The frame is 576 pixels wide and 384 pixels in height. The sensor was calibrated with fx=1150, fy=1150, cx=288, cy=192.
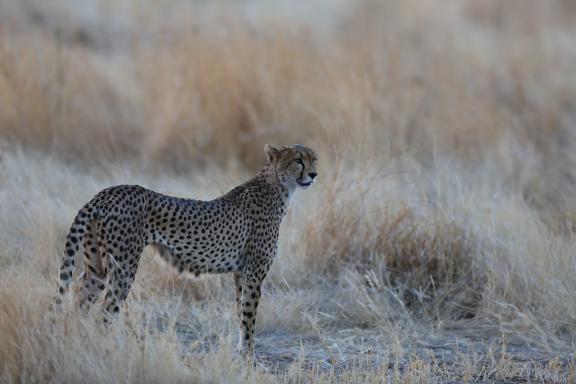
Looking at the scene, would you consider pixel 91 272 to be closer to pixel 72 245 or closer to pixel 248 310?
pixel 72 245

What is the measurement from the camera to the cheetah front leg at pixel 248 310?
15.9ft

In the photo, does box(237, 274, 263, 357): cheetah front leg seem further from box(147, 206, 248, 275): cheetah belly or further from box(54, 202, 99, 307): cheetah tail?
box(54, 202, 99, 307): cheetah tail

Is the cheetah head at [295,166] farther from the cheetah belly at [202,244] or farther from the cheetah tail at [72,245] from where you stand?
the cheetah tail at [72,245]

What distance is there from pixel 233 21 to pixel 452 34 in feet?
10.5

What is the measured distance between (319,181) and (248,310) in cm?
182

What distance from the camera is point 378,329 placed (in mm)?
5551

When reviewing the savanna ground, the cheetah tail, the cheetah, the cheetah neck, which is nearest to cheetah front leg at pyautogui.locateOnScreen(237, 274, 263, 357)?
the cheetah

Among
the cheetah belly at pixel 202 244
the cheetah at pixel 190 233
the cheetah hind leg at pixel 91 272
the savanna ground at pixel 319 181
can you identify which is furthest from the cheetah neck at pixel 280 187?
the cheetah hind leg at pixel 91 272

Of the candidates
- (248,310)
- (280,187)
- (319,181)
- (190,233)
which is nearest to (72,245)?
(190,233)

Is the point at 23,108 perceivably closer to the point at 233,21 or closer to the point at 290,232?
the point at 233,21

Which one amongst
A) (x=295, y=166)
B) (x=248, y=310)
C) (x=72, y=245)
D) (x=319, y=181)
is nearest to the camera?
(x=72, y=245)

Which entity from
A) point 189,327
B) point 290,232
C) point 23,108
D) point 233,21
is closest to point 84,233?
point 189,327

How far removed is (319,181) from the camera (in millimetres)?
6574

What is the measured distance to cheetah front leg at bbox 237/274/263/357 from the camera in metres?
4.85
